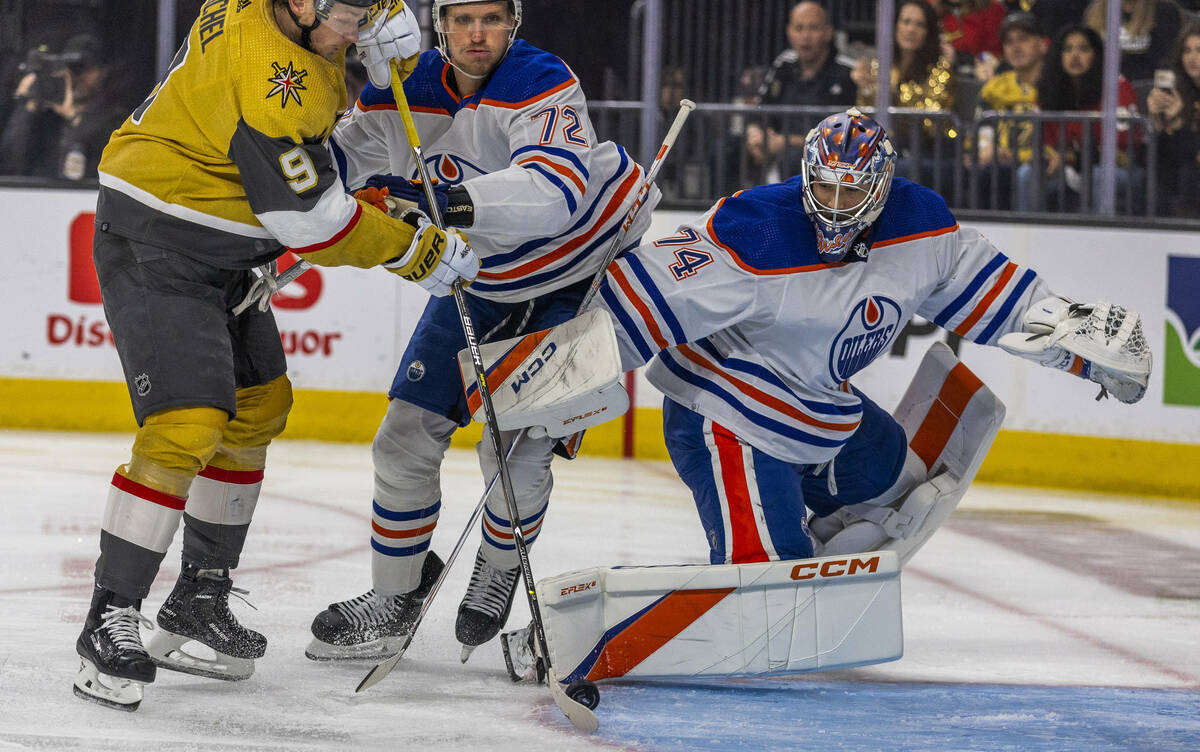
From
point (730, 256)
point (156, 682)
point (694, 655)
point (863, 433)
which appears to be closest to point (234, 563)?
point (156, 682)

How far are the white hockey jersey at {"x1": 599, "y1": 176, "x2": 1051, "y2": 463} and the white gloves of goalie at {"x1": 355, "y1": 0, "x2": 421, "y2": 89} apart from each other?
22.6 inches

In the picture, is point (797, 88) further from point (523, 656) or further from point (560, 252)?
point (523, 656)

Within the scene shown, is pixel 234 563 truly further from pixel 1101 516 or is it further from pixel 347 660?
pixel 1101 516

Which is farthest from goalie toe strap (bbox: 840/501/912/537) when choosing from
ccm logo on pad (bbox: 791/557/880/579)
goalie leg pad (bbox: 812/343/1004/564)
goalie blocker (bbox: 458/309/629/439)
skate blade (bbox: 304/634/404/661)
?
skate blade (bbox: 304/634/404/661)

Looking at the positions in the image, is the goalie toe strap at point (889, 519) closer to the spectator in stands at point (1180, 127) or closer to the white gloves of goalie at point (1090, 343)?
the white gloves of goalie at point (1090, 343)

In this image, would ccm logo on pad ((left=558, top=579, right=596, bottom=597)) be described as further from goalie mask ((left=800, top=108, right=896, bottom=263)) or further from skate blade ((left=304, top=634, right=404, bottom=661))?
goalie mask ((left=800, top=108, right=896, bottom=263))

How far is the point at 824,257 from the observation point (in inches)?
114

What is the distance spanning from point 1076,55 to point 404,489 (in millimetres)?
3964

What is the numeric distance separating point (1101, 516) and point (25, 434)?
13.9ft

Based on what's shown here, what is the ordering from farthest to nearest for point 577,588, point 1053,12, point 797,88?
point 797,88
point 1053,12
point 577,588

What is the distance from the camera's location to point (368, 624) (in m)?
3.05

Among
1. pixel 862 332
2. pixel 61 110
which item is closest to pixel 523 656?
pixel 862 332

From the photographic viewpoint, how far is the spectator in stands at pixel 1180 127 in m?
5.80

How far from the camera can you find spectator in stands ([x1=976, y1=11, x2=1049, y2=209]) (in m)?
5.97
